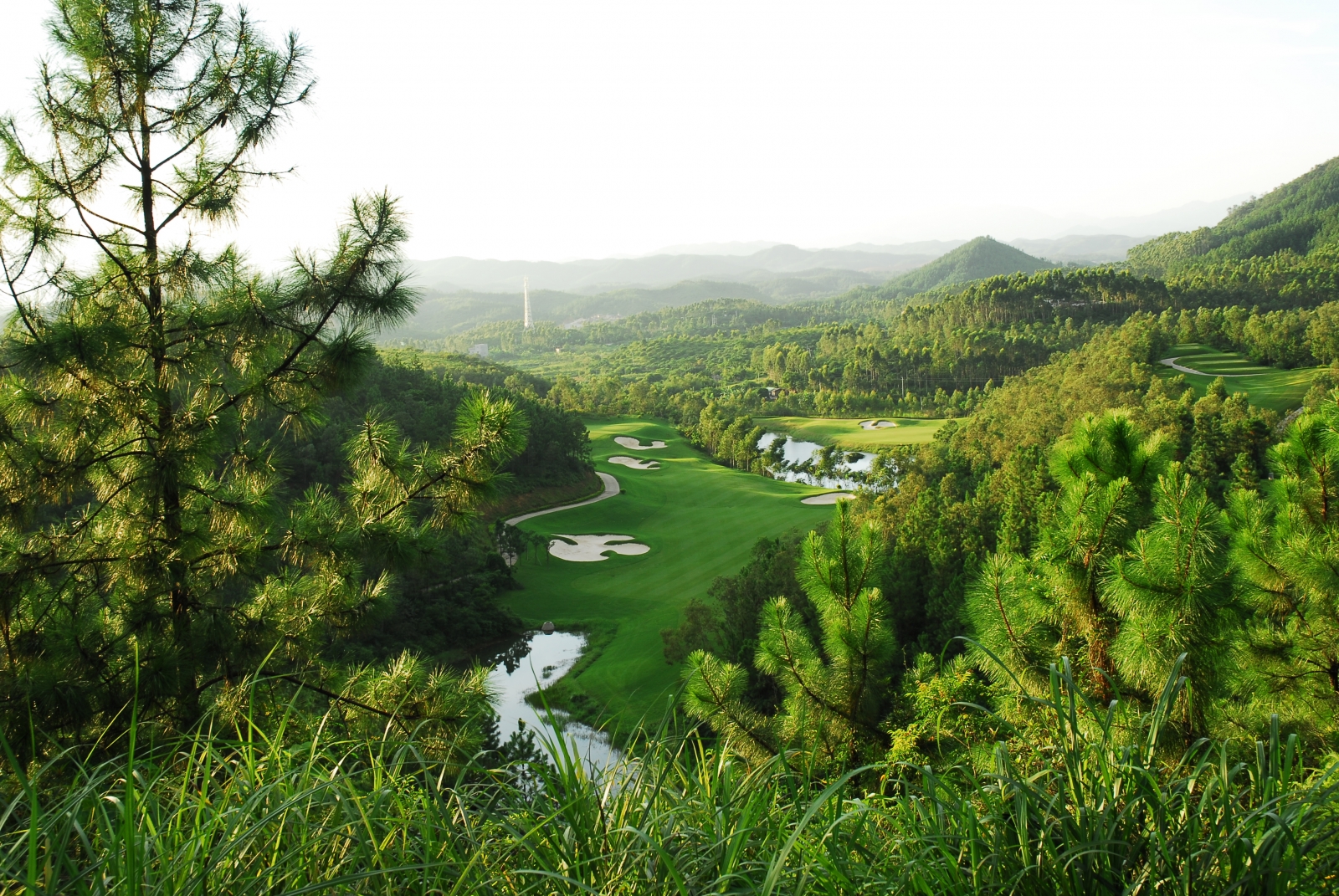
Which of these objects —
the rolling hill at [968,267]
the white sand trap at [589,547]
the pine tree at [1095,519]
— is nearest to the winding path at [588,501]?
the white sand trap at [589,547]

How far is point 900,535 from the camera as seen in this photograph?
20.1 m

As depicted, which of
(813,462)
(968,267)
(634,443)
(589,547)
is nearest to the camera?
(589,547)

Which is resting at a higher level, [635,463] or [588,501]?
[588,501]

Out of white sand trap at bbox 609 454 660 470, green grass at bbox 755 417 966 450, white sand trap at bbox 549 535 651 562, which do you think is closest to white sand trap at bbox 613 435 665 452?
white sand trap at bbox 609 454 660 470

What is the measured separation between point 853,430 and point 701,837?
59.5 m

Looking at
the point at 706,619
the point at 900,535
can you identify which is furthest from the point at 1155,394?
the point at 706,619

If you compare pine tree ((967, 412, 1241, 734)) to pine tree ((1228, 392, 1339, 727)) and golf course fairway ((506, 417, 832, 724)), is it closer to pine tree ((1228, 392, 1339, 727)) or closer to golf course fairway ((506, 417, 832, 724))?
pine tree ((1228, 392, 1339, 727))

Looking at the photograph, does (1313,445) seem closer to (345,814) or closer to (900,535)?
(345,814)

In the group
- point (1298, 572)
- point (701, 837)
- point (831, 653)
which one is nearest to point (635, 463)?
point (831, 653)

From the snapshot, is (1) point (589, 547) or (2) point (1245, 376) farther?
(2) point (1245, 376)

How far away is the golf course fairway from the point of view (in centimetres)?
1794

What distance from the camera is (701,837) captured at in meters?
1.83

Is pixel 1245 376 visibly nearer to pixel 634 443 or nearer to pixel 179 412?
pixel 634 443

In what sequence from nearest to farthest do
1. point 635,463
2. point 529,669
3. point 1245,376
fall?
point 529,669, point 1245,376, point 635,463
